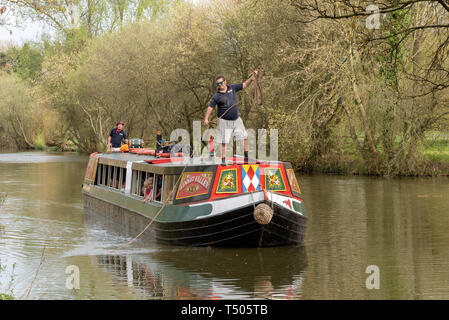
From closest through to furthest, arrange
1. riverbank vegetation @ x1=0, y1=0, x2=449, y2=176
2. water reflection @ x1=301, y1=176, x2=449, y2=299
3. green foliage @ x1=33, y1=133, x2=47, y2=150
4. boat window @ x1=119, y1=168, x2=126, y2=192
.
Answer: water reflection @ x1=301, y1=176, x2=449, y2=299 → boat window @ x1=119, y1=168, x2=126, y2=192 → riverbank vegetation @ x1=0, y1=0, x2=449, y2=176 → green foliage @ x1=33, y1=133, x2=47, y2=150

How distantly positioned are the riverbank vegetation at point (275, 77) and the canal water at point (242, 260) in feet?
11.9

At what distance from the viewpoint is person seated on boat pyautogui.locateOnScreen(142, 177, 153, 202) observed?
14070mm

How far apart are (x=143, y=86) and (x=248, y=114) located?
761 cm

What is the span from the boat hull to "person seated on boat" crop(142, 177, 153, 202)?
0.97 meters

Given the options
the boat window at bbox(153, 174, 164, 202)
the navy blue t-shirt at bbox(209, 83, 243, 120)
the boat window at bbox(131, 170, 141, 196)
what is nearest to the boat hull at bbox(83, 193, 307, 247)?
the boat window at bbox(153, 174, 164, 202)

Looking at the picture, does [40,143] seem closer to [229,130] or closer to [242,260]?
[229,130]

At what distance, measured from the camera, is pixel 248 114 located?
1310 inches

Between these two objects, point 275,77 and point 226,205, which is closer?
point 226,205

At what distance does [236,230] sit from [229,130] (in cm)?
178

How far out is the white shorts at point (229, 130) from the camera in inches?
493

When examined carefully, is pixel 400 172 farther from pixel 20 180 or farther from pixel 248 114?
pixel 20 180

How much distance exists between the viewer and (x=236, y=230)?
40.1 feet

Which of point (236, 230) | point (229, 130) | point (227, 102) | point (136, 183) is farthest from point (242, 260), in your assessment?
point (136, 183)

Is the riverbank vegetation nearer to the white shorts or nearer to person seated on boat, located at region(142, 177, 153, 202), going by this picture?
the white shorts
